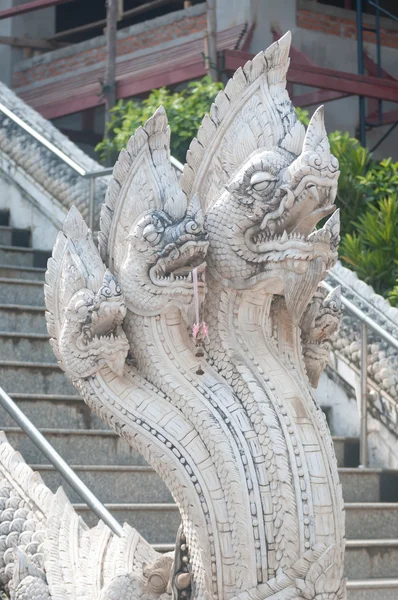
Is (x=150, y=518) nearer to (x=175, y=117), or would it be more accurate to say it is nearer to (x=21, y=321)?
(x=21, y=321)

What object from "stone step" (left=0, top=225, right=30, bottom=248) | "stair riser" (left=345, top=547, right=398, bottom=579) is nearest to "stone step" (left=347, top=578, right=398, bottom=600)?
"stair riser" (left=345, top=547, right=398, bottom=579)

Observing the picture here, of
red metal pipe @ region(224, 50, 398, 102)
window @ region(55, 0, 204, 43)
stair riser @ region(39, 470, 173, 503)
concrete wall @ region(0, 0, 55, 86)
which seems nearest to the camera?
stair riser @ region(39, 470, 173, 503)

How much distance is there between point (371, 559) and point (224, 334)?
261 centimetres

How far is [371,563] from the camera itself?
709cm

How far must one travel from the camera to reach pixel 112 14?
38.8 ft

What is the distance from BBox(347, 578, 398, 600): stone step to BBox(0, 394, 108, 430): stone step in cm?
186

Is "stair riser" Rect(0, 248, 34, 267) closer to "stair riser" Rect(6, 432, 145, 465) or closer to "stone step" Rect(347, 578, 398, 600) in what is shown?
"stair riser" Rect(6, 432, 145, 465)

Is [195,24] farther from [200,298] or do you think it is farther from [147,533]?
[200,298]

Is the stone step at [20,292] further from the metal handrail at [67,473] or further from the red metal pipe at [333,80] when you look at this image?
the red metal pipe at [333,80]

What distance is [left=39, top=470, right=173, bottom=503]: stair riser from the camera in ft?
23.3

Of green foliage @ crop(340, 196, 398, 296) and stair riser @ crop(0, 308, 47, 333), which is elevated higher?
green foliage @ crop(340, 196, 398, 296)

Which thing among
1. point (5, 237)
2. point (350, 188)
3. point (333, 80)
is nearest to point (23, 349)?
point (5, 237)

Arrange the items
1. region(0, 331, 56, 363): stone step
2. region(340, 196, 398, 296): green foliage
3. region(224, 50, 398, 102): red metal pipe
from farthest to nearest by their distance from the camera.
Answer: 1. region(224, 50, 398, 102): red metal pipe
2. region(340, 196, 398, 296): green foliage
3. region(0, 331, 56, 363): stone step

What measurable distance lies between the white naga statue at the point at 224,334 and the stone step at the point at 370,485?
2.74m
